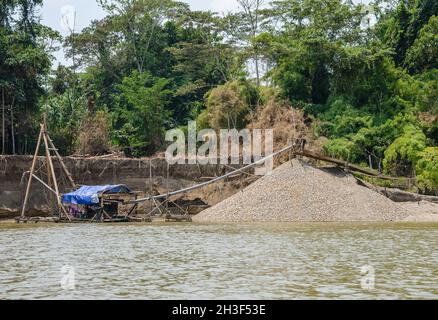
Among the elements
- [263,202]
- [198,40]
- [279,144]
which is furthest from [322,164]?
[198,40]

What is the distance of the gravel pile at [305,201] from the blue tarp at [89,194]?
423 centimetres

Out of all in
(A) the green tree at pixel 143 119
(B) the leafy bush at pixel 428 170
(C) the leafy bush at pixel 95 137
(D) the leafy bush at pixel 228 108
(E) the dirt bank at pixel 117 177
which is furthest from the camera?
(A) the green tree at pixel 143 119

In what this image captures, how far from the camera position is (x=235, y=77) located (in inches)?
2015

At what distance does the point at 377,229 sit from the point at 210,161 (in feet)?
51.3

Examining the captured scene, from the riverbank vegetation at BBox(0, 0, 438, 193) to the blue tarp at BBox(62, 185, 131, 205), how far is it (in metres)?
7.97

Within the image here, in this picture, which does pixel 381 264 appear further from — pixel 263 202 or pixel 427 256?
pixel 263 202

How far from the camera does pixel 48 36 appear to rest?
4691 cm

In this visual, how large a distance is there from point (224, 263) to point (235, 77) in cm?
3510

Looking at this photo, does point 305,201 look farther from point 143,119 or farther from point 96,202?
point 143,119

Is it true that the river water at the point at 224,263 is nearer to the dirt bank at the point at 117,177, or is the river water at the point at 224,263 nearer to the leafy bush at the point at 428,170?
the leafy bush at the point at 428,170

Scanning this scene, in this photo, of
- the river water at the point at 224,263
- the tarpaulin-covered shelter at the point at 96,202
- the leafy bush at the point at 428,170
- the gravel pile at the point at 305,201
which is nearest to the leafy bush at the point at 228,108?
the gravel pile at the point at 305,201

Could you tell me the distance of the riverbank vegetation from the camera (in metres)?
40.9

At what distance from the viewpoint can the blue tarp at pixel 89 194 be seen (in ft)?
109
